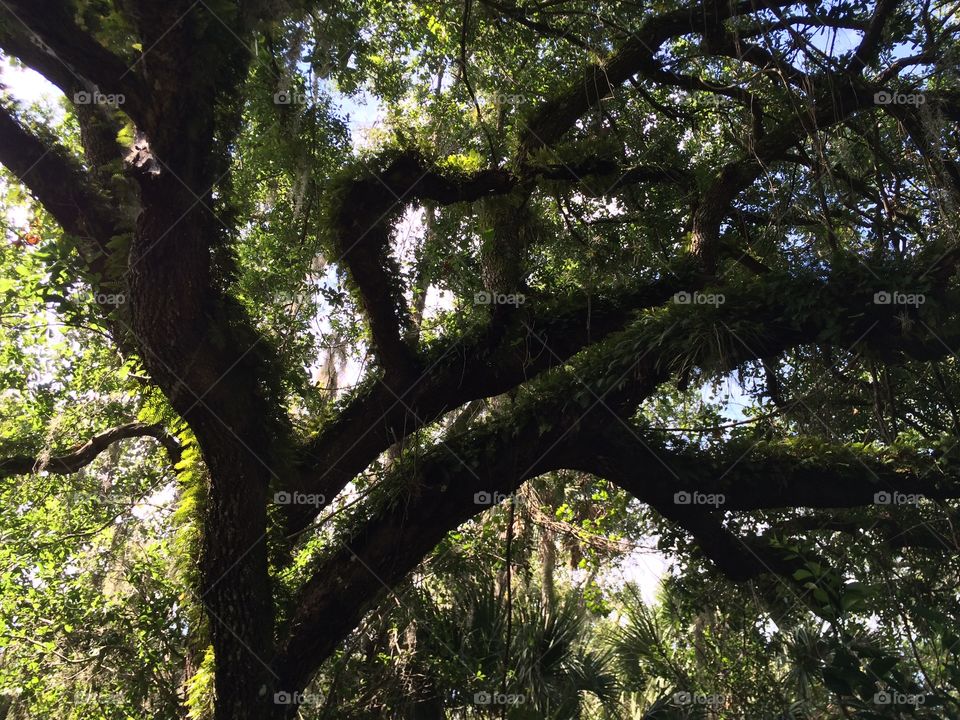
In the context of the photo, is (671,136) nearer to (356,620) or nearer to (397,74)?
(397,74)

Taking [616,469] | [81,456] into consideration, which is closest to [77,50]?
[81,456]

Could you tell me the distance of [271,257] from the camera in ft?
20.1

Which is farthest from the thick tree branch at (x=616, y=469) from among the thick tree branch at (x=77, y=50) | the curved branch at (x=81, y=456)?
the thick tree branch at (x=77, y=50)

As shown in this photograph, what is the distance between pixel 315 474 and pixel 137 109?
8.02 ft

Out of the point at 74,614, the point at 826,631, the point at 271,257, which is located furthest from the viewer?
the point at 271,257

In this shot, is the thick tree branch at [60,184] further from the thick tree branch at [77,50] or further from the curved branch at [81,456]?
the curved branch at [81,456]

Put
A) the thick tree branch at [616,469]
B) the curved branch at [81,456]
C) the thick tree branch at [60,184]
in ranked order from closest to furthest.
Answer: the thick tree branch at [616,469] → the thick tree branch at [60,184] → the curved branch at [81,456]

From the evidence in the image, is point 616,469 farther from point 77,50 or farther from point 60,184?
point 60,184

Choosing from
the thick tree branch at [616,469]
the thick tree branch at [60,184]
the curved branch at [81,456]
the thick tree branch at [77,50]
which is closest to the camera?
the thick tree branch at [77,50]

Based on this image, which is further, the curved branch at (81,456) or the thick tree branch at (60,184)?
the curved branch at (81,456)

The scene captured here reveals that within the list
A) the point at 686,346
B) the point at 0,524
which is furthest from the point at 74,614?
the point at 686,346

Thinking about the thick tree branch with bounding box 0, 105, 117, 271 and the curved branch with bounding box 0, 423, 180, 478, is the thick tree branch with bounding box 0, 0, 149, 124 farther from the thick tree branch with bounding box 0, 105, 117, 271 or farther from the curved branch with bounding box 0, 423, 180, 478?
the curved branch with bounding box 0, 423, 180, 478

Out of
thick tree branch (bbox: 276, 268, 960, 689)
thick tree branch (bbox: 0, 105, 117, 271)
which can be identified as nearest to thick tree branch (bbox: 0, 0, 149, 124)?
thick tree branch (bbox: 0, 105, 117, 271)

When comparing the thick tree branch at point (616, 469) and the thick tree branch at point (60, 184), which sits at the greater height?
the thick tree branch at point (60, 184)
